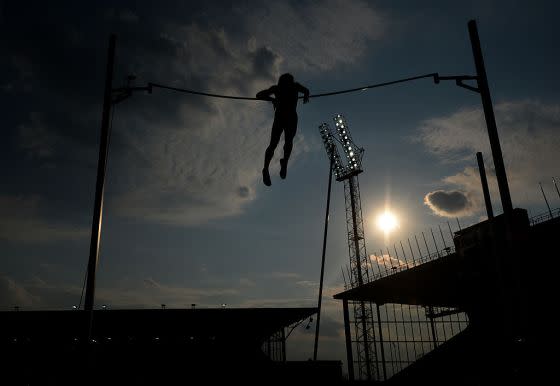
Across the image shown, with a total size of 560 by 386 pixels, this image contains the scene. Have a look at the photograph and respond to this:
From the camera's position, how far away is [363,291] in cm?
2836

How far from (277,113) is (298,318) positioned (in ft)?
80.3

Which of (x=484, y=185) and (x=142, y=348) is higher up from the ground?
(x=484, y=185)

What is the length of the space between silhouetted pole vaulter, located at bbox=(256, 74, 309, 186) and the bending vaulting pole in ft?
10.1

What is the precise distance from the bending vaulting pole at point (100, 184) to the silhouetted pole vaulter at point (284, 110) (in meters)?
3.07

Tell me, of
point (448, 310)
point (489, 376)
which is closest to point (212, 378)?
point (489, 376)

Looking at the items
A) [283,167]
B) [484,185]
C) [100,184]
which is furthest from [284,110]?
[484,185]

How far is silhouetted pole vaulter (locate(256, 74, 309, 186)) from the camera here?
6.68 meters

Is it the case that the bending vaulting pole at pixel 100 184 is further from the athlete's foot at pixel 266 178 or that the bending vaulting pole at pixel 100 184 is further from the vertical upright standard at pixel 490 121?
the vertical upright standard at pixel 490 121

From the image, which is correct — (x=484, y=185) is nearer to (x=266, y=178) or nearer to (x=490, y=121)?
(x=490, y=121)

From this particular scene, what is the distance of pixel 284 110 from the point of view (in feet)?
21.9

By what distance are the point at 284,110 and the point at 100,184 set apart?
3.60 m

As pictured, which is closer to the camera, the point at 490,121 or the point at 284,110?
the point at 284,110

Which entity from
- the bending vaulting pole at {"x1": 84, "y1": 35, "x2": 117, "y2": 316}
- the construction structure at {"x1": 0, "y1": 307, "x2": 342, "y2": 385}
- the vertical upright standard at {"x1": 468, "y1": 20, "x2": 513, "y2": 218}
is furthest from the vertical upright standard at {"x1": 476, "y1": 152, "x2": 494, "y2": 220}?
the construction structure at {"x1": 0, "y1": 307, "x2": 342, "y2": 385}

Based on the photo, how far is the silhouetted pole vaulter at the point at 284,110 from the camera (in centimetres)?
668
